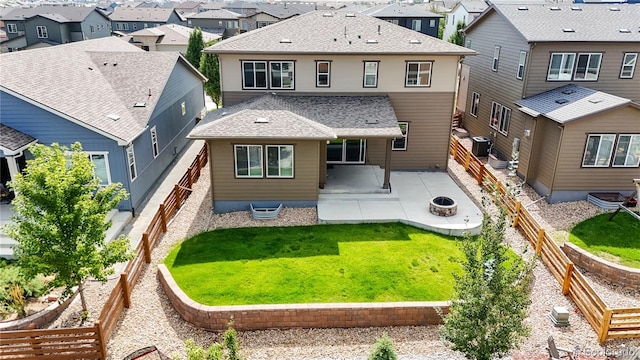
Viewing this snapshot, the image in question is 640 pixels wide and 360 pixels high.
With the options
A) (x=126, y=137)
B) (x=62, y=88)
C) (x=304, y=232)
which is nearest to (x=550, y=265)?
(x=304, y=232)

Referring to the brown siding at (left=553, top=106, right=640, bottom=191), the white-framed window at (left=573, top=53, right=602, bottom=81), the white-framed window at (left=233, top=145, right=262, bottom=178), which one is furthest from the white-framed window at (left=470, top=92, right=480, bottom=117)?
the white-framed window at (left=233, top=145, right=262, bottom=178)

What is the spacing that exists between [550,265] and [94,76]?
20797mm

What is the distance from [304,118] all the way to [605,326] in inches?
471

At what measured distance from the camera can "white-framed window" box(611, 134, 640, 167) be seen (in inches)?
703

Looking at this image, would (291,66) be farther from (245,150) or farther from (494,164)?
(494,164)

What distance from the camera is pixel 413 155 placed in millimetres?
21703

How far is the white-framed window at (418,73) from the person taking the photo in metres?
20.1

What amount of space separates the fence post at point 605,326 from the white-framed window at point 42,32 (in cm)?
6424

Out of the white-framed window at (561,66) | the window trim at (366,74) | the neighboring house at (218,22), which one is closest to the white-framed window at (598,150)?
the white-framed window at (561,66)

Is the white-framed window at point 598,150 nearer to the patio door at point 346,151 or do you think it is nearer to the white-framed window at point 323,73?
the patio door at point 346,151

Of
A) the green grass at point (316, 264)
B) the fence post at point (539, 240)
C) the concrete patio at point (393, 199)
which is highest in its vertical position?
the fence post at point (539, 240)

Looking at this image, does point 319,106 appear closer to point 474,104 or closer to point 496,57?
point 496,57

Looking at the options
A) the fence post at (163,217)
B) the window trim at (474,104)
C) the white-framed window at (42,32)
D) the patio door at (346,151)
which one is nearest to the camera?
the fence post at (163,217)

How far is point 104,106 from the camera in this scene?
61.0ft
